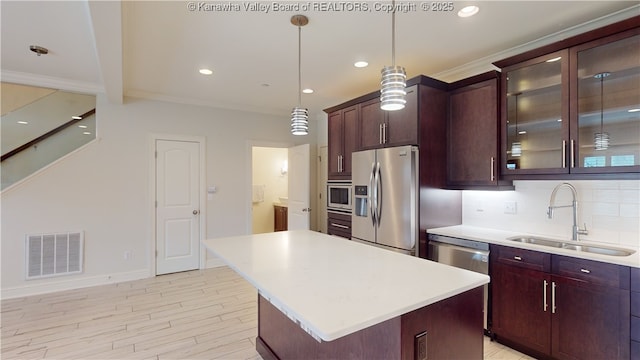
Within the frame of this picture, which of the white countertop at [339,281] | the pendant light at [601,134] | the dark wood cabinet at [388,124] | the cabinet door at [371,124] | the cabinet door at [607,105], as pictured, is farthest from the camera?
the cabinet door at [371,124]

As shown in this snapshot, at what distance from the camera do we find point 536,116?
104 inches

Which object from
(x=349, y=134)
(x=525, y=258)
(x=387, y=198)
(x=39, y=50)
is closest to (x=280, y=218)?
(x=349, y=134)

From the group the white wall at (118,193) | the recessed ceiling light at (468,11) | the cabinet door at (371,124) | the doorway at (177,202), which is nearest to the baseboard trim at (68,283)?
the white wall at (118,193)

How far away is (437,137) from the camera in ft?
10.4

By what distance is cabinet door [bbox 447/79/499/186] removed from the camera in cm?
285

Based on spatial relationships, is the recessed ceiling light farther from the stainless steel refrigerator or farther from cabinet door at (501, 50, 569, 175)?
the stainless steel refrigerator

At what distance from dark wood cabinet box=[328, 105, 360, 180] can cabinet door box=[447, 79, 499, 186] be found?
1159 millimetres

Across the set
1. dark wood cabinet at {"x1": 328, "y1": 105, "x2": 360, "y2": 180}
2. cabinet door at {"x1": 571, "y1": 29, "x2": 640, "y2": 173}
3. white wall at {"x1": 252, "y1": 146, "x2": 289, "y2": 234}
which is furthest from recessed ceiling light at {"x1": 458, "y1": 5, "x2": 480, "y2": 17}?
white wall at {"x1": 252, "y1": 146, "x2": 289, "y2": 234}

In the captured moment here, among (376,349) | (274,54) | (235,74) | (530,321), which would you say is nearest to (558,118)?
(530,321)

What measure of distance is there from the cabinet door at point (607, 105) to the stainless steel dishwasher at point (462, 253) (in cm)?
95

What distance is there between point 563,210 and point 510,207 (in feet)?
1.39

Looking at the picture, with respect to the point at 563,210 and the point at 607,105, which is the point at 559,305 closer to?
the point at 563,210

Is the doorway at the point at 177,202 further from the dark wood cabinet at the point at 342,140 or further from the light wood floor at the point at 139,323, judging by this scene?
the dark wood cabinet at the point at 342,140

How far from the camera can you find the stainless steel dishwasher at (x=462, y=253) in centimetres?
266
